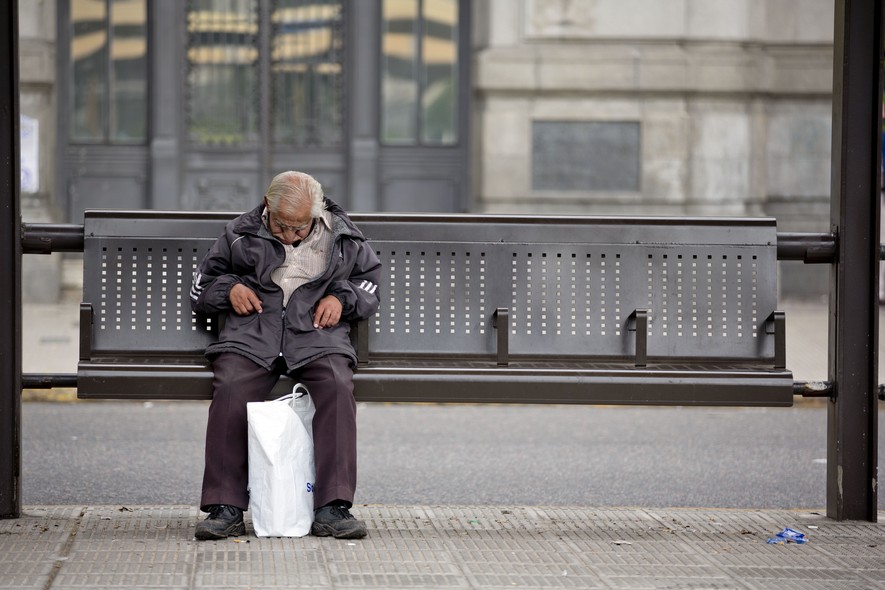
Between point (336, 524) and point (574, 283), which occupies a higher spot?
point (574, 283)

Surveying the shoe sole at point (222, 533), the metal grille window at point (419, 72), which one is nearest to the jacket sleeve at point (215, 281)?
A: the shoe sole at point (222, 533)

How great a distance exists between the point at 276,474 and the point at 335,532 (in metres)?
0.31

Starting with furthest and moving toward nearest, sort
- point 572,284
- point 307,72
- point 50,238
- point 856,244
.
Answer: point 307,72 < point 572,284 < point 856,244 < point 50,238

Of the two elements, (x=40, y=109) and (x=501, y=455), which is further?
(x=40, y=109)

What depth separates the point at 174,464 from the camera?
7590 millimetres

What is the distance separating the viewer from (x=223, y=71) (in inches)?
632

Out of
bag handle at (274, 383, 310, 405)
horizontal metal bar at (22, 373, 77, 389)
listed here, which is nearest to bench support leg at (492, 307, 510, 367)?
bag handle at (274, 383, 310, 405)

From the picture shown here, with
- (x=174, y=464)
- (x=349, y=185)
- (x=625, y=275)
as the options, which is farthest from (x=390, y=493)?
(x=349, y=185)

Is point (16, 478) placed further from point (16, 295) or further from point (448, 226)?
point (448, 226)

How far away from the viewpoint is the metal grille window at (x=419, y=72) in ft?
52.6

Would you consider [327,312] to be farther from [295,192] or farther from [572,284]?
[572,284]

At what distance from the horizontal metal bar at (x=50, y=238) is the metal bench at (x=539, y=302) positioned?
0.15 feet

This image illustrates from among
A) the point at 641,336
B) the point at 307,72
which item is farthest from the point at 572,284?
the point at 307,72

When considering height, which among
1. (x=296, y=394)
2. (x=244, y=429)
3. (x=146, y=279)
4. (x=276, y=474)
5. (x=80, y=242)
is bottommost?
(x=276, y=474)
